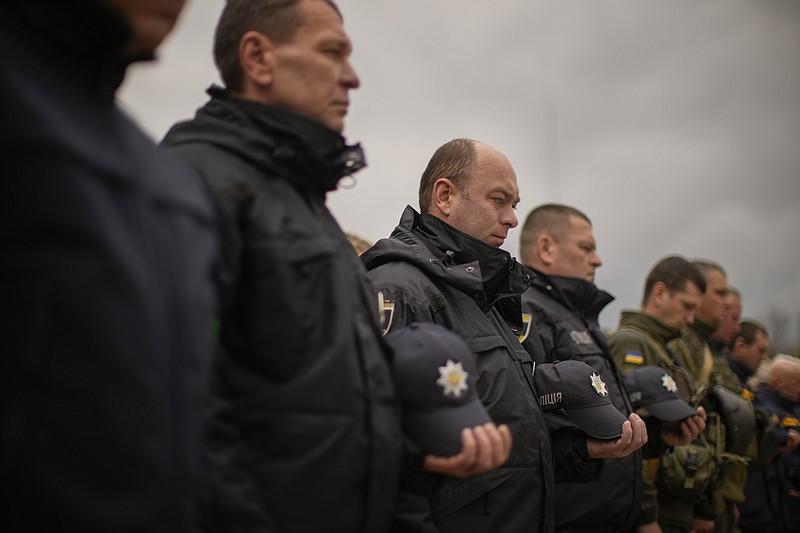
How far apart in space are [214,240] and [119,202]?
28 cm

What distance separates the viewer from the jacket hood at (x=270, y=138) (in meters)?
2.22

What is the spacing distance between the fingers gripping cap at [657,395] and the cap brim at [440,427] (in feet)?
9.95

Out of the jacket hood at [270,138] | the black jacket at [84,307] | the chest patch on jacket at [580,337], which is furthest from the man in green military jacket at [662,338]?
the black jacket at [84,307]

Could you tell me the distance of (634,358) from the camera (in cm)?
612

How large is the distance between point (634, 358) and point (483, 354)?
3.04m

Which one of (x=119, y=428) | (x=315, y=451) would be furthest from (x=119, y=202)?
(x=315, y=451)

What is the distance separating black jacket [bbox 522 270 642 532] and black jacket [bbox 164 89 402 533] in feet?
8.68

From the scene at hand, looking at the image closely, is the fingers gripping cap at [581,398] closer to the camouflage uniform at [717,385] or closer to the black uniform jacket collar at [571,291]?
the black uniform jacket collar at [571,291]

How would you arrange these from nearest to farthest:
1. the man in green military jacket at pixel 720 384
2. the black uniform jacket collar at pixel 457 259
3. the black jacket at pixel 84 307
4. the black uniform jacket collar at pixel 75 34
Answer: the black jacket at pixel 84 307, the black uniform jacket collar at pixel 75 34, the black uniform jacket collar at pixel 457 259, the man in green military jacket at pixel 720 384

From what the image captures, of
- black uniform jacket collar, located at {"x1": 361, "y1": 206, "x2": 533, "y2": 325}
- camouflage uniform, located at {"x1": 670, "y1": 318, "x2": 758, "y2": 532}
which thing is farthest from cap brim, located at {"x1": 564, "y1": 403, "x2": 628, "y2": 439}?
camouflage uniform, located at {"x1": 670, "y1": 318, "x2": 758, "y2": 532}

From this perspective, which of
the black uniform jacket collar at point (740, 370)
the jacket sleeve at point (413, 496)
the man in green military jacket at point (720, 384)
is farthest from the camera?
the black uniform jacket collar at point (740, 370)

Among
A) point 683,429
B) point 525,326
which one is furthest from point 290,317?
point 683,429

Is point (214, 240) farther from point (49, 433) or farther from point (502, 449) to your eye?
point (502, 449)

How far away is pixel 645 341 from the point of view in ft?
20.5
